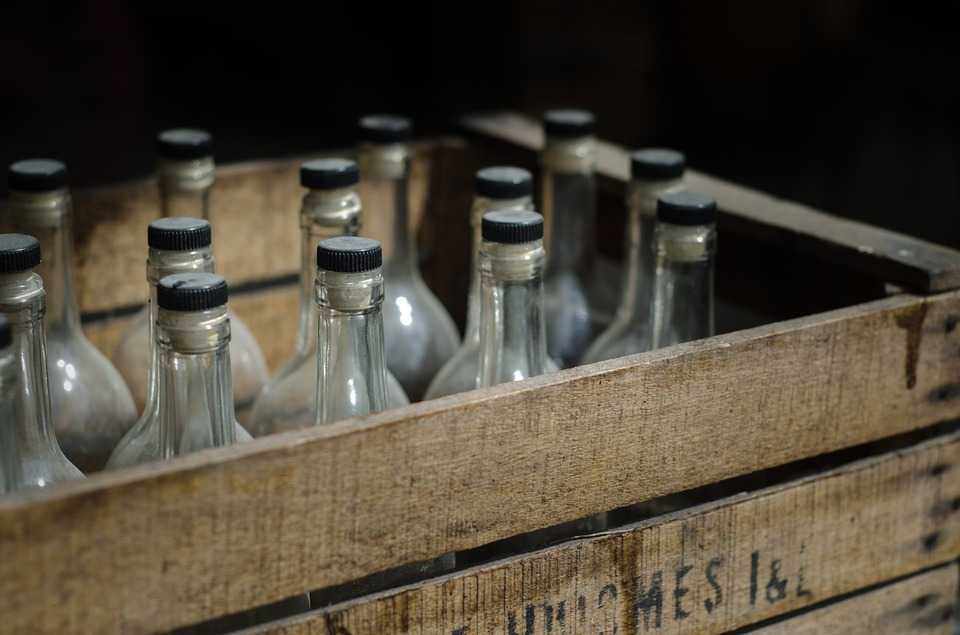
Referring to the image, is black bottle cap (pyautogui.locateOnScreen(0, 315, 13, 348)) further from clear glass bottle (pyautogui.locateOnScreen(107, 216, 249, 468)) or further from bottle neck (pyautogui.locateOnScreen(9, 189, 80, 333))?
bottle neck (pyautogui.locateOnScreen(9, 189, 80, 333))

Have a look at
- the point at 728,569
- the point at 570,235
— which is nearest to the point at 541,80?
the point at 570,235

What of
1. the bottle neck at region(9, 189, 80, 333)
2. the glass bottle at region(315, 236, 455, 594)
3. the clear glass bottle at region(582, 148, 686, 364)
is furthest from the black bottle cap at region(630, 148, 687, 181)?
the bottle neck at region(9, 189, 80, 333)

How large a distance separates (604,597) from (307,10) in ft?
2.55

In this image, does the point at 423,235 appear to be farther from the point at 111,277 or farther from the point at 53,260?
the point at 53,260

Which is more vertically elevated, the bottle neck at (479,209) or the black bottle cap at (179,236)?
the black bottle cap at (179,236)

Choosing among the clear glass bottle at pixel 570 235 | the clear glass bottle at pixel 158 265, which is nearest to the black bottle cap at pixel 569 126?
the clear glass bottle at pixel 570 235

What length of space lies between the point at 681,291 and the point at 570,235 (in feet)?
0.58

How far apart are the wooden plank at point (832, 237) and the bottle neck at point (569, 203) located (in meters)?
0.06

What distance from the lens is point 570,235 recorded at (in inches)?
37.0

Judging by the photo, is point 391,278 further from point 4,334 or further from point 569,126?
point 4,334

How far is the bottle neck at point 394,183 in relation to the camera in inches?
34.7

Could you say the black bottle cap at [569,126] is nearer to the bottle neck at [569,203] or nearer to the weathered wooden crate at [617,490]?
the bottle neck at [569,203]

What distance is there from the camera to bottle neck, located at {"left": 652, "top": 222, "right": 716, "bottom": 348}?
2.50 ft

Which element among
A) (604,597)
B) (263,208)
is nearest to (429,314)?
(263,208)
